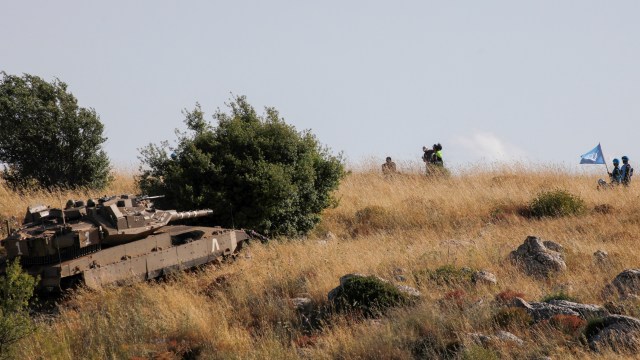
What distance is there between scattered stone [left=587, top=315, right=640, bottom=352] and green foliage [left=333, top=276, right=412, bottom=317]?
3.88 meters

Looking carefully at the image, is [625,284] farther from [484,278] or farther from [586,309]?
[484,278]

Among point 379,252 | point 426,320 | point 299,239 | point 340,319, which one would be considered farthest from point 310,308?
point 299,239

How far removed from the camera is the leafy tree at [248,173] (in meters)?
24.1

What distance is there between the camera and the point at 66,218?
63.4 ft

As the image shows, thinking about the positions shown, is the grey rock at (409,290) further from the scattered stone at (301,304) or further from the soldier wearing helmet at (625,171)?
the soldier wearing helmet at (625,171)

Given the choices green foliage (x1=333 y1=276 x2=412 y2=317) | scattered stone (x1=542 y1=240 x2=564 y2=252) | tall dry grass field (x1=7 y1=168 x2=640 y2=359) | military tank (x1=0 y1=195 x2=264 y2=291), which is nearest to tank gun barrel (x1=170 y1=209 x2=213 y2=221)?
military tank (x1=0 y1=195 x2=264 y2=291)

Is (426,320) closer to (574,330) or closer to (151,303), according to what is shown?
(574,330)

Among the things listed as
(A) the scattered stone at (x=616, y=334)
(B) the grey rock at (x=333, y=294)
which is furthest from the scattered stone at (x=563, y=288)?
(B) the grey rock at (x=333, y=294)

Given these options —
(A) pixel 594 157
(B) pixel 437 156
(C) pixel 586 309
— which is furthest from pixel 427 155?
(C) pixel 586 309

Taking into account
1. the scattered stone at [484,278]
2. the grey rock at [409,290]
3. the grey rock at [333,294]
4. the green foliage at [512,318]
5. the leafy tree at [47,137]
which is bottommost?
the green foliage at [512,318]

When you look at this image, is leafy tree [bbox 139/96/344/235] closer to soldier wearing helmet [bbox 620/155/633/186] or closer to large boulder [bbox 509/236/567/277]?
large boulder [bbox 509/236/567/277]

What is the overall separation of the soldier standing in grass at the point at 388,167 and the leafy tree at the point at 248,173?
8223 millimetres

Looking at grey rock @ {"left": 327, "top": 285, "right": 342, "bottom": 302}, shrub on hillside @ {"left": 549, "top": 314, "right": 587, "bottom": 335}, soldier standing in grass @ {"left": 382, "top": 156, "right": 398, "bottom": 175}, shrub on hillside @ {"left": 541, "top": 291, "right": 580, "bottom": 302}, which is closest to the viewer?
shrub on hillside @ {"left": 549, "top": 314, "right": 587, "bottom": 335}

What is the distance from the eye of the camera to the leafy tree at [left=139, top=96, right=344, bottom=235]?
2406 centimetres
